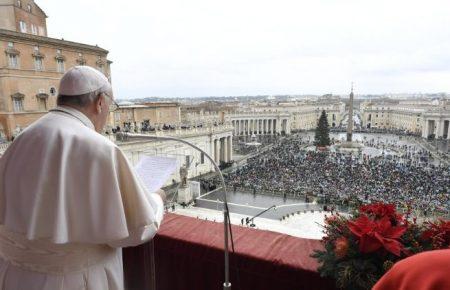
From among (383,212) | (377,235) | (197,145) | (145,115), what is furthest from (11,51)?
(377,235)

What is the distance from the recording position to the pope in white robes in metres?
1.38

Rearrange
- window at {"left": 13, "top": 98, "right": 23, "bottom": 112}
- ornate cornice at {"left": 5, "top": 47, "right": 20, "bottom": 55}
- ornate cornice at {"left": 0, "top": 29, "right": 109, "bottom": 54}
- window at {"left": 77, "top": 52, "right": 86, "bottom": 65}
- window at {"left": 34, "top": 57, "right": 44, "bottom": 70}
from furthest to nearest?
window at {"left": 77, "top": 52, "right": 86, "bottom": 65}, window at {"left": 34, "top": 57, "right": 44, "bottom": 70}, window at {"left": 13, "top": 98, "right": 23, "bottom": 112}, ornate cornice at {"left": 5, "top": 47, "right": 20, "bottom": 55}, ornate cornice at {"left": 0, "top": 29, "right": 109, "bottom": 54}

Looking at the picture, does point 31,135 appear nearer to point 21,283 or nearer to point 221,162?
point 21,283

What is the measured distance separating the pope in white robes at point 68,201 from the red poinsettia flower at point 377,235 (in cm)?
113

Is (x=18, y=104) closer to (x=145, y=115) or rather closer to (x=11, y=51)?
(x=11, y=51)

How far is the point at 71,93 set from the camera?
1527 mm

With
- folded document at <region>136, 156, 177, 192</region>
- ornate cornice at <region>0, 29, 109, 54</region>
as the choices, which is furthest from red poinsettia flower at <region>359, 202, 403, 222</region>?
ornate cornice at <region>0, 29, 109, 54</region>

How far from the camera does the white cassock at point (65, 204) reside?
4.51ft

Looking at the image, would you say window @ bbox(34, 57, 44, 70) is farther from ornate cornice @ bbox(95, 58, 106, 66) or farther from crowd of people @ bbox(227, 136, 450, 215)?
crowd of people @ bbox(227, 136, 450, 215)

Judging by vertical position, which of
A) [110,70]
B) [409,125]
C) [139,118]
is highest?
[110,70]

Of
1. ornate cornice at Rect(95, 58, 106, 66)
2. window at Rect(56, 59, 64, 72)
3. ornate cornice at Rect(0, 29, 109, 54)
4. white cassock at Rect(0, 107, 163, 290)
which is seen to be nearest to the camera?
white cassock at Rect(0, 107, 163, 290)

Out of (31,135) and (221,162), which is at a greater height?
(31,135)

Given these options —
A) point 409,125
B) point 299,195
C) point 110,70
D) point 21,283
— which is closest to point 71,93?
point 21,283

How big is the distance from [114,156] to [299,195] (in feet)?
60.3
